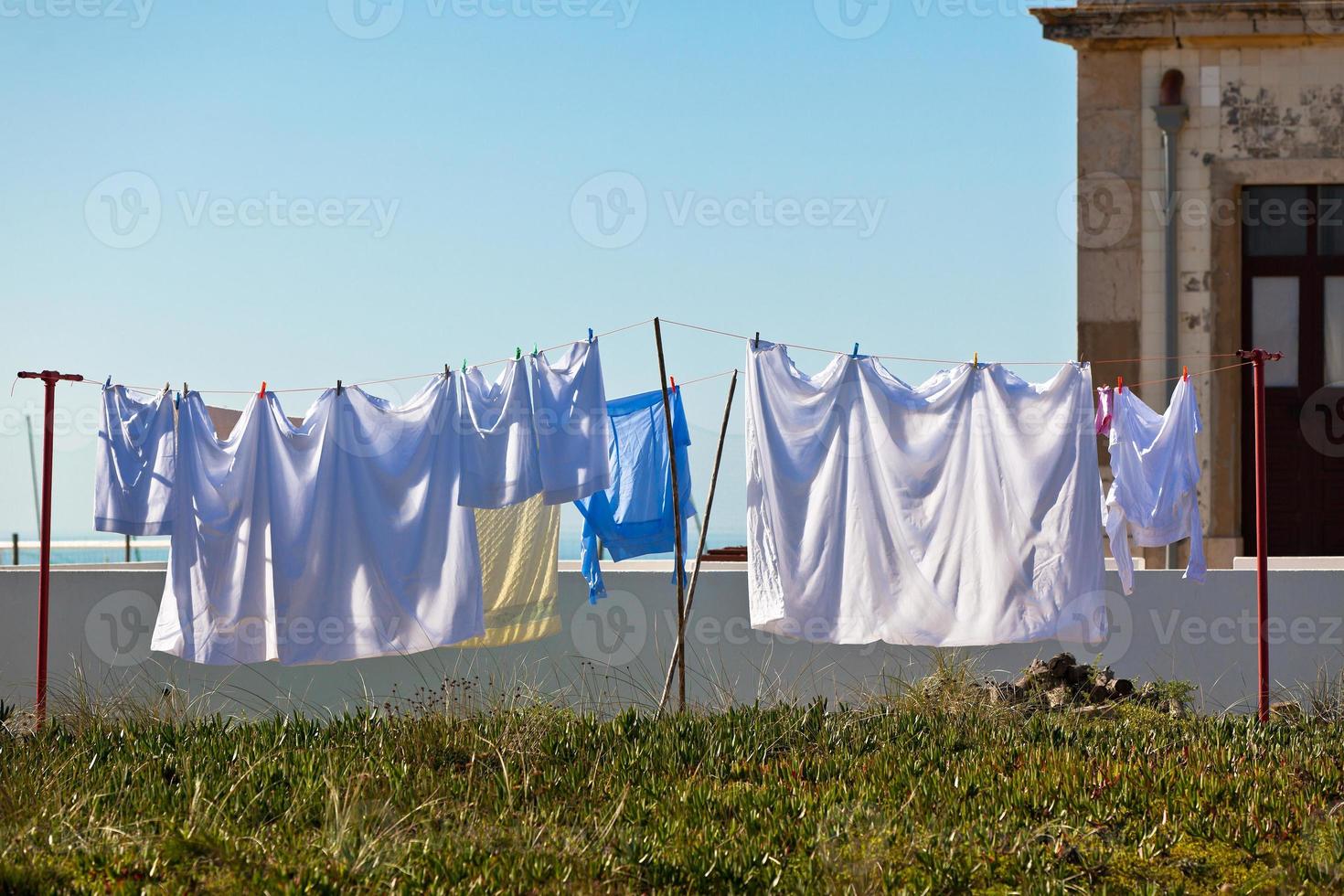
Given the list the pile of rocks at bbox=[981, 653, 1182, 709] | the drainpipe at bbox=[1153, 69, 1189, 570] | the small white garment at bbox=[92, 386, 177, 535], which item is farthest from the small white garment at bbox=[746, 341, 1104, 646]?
the drainpipe at bbox=[1153, 69, 1189, 570]

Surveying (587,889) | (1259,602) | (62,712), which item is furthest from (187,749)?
(1259,602)

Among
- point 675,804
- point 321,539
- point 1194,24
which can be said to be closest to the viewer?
point 675,804

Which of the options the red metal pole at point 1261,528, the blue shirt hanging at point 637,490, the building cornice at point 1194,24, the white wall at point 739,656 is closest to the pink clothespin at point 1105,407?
the red metal pole at point 1261,528

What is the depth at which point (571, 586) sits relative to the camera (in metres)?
11.4

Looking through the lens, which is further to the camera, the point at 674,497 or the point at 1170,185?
the point at 1170,185

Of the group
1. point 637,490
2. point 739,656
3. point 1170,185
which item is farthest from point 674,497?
point 1170,185

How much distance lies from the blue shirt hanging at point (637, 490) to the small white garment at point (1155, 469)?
298cm

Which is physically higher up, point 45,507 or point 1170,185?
point 1170,185

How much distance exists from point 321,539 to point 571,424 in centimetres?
211

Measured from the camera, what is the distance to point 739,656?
36.6ft

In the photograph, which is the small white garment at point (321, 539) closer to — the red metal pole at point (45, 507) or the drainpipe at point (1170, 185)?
the red metal pole at point (45, 507)

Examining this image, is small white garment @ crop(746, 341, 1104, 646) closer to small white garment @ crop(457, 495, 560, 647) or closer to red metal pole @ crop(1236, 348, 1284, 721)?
red metal pole @ crop(1236, 348, 1284, 721)

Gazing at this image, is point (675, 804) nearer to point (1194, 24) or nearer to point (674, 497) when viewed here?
point (674, 497)

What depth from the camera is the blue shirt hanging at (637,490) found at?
377 inches
